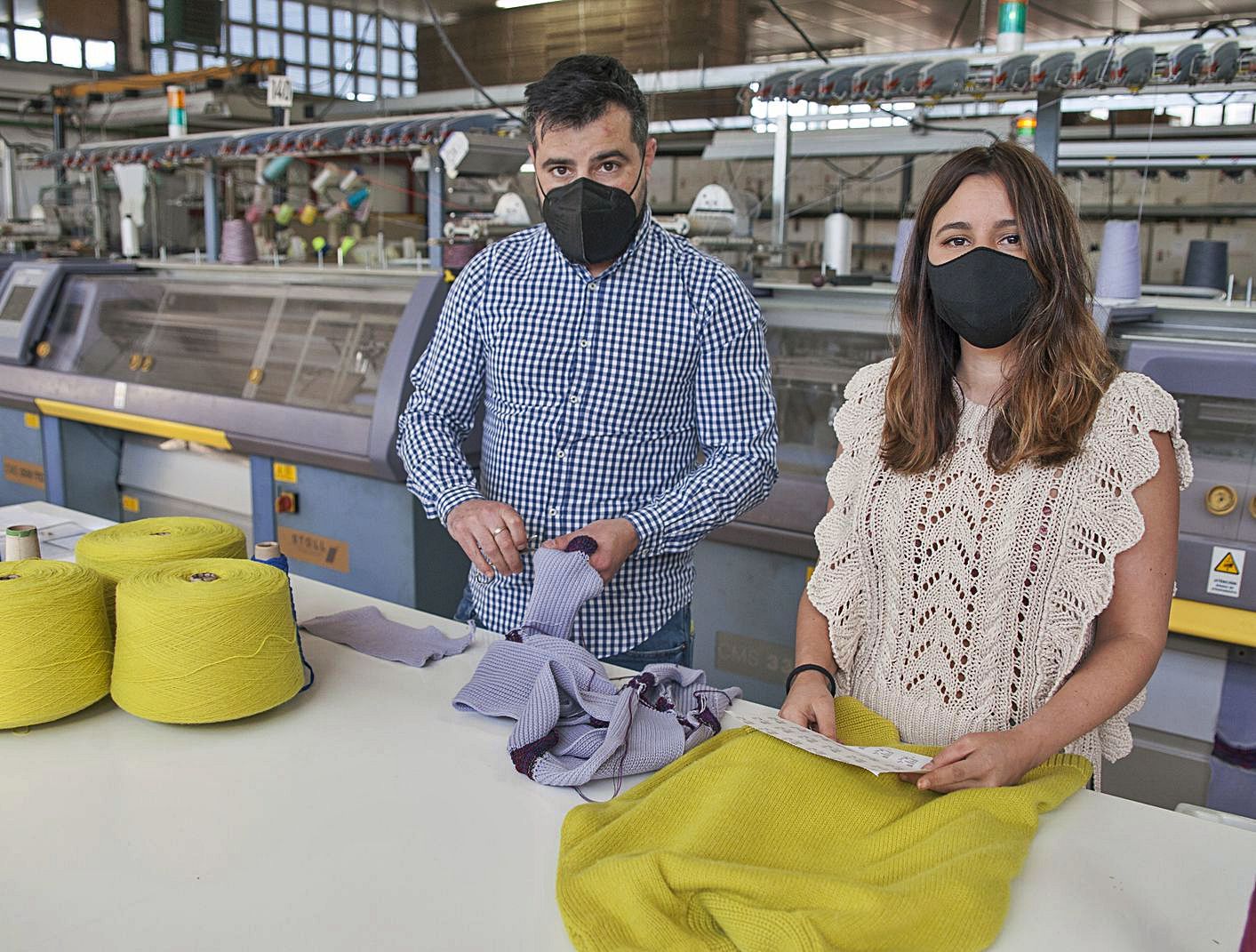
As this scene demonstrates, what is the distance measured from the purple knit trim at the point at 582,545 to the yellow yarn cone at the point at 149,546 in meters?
0.53

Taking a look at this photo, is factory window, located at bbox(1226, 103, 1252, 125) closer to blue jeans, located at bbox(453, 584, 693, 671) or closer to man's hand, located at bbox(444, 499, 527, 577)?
blue jeans, located at bbox(453, 584, 693, 671)

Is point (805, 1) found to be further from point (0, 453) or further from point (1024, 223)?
point (1024, 223)

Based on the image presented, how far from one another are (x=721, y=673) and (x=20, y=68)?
1114cm

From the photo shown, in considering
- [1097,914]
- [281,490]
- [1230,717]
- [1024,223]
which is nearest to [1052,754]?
[1097,914]

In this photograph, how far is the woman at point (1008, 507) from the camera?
128 cm

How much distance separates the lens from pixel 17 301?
4172mm

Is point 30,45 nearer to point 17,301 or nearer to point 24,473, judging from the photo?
point 17,301

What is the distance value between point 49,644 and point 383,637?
49 cm

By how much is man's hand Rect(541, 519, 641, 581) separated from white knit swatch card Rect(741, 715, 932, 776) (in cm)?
43

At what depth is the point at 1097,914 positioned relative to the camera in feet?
3.35

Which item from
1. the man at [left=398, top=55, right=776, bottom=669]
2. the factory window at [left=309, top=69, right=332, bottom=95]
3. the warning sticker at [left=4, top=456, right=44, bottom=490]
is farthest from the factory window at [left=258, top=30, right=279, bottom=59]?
the man at [left=398, top=55, right=776, bottom=669]

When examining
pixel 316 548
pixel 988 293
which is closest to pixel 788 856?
pixel 988 293

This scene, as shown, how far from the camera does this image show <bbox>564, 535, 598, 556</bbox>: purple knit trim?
1.56 metres

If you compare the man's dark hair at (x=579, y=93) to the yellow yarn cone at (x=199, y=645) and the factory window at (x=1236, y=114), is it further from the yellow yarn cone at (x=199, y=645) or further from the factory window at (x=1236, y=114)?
the factory window at (x=1236, y=114)
